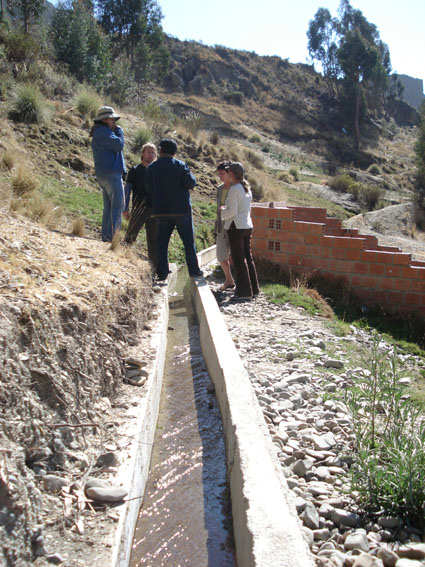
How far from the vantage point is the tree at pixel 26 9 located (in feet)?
72.4

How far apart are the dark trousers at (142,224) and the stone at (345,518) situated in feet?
16.4

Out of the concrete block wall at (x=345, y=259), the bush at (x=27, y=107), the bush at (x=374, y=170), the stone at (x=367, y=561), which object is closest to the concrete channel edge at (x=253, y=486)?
the stone at (x=367, y=561)

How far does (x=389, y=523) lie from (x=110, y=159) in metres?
5.48

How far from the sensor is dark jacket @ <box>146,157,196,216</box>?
20.9 ft

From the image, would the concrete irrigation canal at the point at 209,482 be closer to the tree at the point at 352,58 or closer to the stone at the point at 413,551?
the stone at the point at 413,551

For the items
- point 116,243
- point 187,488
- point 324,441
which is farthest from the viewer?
point 116,243

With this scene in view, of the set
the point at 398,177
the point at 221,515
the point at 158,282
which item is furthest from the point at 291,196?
the point at 398,177

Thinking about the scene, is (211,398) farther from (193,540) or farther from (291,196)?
(291,196)

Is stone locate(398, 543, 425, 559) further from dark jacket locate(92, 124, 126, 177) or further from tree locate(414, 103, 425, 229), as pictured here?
tree locate(414, 103, 425, 229)

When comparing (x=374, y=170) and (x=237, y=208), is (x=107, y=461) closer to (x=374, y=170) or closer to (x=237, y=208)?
(x=237, y=208)

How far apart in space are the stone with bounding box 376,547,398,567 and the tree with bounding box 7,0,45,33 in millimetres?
25205

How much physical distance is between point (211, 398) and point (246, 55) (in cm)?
8001

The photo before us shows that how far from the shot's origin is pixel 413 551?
1972 millimetres

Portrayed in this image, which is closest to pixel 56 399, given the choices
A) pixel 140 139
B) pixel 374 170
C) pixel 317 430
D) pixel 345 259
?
pixel 317 430
